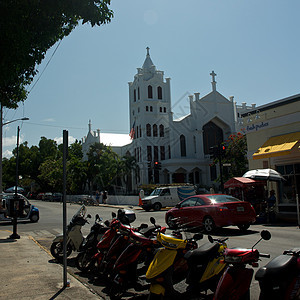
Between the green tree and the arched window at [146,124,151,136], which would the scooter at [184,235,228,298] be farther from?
the arched window at [146,124,151,136]

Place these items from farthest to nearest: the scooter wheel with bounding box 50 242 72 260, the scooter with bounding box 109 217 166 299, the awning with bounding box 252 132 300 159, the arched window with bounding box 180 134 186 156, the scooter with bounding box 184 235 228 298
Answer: the arched window with bounding box 180 134 186 156 → the awning with bounding box 252 132 300 159 → the scooter wheel with bounding box 50 242 72 260 → the scooter with bounding box 109 217 166 299 → the scooter with bounding box 184 235 228 298

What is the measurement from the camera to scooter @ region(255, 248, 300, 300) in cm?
363

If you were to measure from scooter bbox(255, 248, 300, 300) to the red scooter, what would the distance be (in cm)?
28

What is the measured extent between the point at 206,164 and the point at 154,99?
1370cm

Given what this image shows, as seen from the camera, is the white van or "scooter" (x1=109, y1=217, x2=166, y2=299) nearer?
"scooter" (x1=109, y1=217, x2=166, y2=299)

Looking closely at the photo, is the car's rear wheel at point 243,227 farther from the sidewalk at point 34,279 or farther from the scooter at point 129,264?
the scooter at point 129,264

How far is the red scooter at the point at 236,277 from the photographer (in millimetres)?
3912

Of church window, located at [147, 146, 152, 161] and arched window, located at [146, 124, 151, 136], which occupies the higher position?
arched window, located at [146, 124, 151, 136]

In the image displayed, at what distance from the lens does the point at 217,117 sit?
1957 inches

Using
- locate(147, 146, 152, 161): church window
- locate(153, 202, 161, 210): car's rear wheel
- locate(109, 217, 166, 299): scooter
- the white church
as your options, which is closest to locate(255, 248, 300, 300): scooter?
locate(109, 217, 166, 299): scooter

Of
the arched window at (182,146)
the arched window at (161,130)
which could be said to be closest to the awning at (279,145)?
the arched window at (182,146)

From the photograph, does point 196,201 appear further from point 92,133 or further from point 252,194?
point 92,133

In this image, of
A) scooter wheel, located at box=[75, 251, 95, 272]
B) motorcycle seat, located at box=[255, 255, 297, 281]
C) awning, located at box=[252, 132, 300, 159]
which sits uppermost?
awning, located at box=[252, 132, 300, 159]

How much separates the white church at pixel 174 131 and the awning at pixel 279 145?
2709 cm
